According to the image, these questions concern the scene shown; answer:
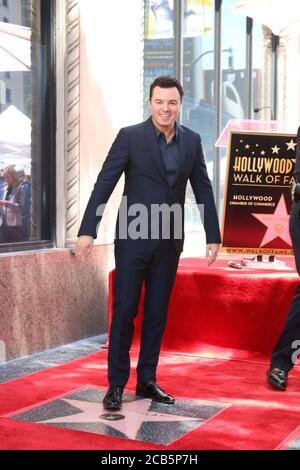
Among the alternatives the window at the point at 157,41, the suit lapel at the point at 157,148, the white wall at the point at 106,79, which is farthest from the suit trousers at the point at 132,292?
the window at the point at 157,41

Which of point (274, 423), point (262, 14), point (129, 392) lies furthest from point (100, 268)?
point (262, 14)

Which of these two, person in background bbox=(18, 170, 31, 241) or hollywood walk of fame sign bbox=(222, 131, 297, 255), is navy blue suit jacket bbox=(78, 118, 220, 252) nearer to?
hollywood walk of fame sign bbox=(222, 131, 297, 255)

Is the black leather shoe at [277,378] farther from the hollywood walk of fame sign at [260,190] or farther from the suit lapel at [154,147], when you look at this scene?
the suit lapel at [154,147]

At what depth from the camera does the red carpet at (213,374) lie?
372 centimetres

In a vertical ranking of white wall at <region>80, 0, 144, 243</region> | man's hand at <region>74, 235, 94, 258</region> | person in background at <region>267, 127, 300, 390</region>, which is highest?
white wall at <region>80, 0, 144, 243</region>

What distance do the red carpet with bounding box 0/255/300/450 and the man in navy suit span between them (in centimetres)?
48

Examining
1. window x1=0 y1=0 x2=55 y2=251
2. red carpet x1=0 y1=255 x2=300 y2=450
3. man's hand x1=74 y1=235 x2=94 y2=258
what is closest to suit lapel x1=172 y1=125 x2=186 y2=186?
man's hand x1=74 y1=235 x2=94 y2=258

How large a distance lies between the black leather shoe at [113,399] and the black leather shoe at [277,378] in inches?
38.3

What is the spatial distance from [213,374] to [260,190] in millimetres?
1367

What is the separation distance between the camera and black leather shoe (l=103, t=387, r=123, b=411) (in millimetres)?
4215

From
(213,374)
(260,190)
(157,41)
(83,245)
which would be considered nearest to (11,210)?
(260,190)

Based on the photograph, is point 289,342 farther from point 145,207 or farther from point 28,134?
point 28,134

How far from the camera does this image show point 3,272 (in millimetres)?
5477

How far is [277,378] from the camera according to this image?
4762 mm
